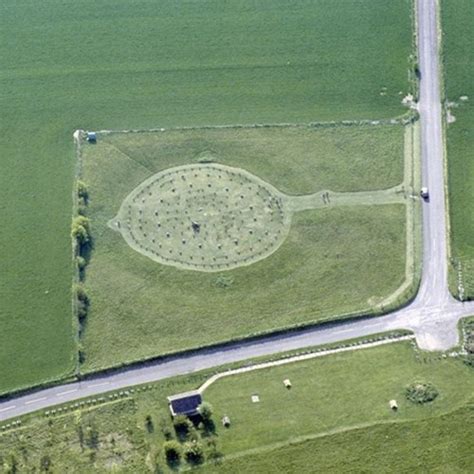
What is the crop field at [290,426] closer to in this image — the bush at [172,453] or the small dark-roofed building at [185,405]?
the bush at [172,453]

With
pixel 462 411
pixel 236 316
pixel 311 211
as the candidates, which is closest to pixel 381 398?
pixel 462 411

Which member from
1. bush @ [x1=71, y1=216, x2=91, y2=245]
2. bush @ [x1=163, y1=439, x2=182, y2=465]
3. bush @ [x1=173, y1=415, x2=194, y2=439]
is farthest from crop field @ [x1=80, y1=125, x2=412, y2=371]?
bush @ [x1=163, y1=439, x2=182, y2=465]

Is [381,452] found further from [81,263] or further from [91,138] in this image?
[91,138]

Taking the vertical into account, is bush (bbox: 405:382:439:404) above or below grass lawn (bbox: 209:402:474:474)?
above

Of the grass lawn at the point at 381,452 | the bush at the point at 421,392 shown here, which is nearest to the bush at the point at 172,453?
the grass lawn at the point at 381,452

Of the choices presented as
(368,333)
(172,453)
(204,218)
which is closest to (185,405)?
(172,453)

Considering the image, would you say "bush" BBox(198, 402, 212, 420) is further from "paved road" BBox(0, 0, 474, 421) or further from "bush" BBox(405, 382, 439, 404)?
"bush" BBox(405, 382, 439, 404)
